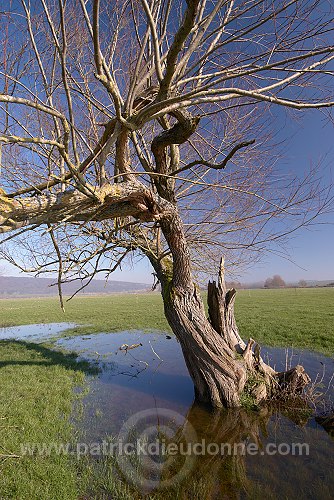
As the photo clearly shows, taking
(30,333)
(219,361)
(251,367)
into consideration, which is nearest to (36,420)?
(219,361)

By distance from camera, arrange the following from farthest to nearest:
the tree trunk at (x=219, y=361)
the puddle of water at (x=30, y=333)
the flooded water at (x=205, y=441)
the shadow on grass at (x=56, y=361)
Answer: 1. the puddle of water at (x=30, y=333)
2. the shadow on grass at (x=56, y=361)
3. the tree trunk at (x=219, y=361)
4. the flooded water at (x=205, y=441)

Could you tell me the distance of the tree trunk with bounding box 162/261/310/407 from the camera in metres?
5.25

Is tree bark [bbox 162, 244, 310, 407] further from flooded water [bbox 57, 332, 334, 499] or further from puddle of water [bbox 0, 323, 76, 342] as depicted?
puddle of water [bbox 0, 323, 76, 342]

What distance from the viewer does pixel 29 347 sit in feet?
38.5

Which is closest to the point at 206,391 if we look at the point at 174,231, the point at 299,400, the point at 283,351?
the point at 299,400

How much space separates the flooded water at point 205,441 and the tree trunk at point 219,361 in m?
0.36

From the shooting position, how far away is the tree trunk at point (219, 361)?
5.25m

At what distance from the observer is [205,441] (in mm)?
4176

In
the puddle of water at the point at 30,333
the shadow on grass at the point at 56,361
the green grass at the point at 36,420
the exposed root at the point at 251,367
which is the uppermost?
the exposed root at the point at 251,367

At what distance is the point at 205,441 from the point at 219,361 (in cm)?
139

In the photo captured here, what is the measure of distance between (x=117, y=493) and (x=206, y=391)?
8.89ft

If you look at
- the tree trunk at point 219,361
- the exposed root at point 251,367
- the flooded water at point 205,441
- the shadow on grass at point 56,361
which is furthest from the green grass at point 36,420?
the exposed root at point 251,367

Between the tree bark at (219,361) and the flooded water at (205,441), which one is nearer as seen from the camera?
the flooded water at (205,441)

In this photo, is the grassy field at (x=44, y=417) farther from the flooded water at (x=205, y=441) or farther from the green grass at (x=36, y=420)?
the flooded water at (x=205, y=441)
